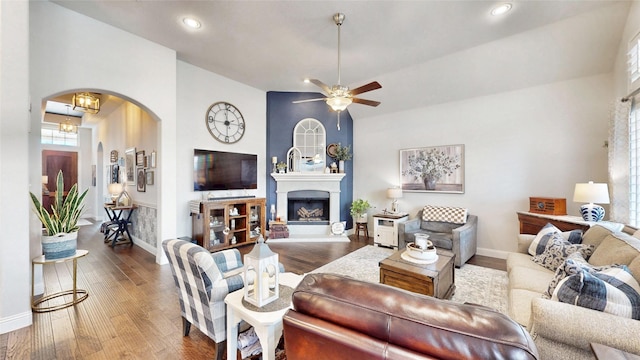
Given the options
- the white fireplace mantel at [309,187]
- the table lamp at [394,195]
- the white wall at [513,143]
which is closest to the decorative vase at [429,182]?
the white wall at [513,143]

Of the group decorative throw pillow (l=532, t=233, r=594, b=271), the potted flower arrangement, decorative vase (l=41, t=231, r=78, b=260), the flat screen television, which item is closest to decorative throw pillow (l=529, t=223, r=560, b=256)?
decorative throw pillow (l=532, t=233, r=594, b=271)

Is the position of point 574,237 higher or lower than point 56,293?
higher

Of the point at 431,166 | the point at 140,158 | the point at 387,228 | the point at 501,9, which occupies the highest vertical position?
the point at 501,9

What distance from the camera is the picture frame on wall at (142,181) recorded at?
4.68 m

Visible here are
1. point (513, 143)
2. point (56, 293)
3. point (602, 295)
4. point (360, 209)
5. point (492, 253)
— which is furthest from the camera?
point (360, 209)

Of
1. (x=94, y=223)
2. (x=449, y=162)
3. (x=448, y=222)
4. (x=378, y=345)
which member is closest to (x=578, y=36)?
(x=449, y=162)

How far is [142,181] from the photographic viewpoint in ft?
15.6

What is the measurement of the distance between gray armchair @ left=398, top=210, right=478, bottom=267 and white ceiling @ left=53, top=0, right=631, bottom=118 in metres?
2.43

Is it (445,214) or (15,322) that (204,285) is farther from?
(445,214)

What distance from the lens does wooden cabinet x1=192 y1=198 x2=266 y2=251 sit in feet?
14.3

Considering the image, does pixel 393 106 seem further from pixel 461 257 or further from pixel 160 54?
pixel 160 54

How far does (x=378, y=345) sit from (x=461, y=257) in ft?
11.8

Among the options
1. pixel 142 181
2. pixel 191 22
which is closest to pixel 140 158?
pixel 142 181

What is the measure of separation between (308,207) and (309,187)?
568 millimetres
